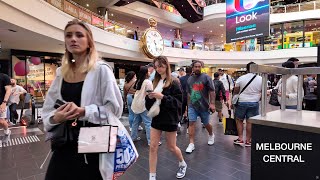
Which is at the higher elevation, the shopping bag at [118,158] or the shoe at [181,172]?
the shopping bag at [118,158]

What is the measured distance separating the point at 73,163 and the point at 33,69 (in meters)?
12.5

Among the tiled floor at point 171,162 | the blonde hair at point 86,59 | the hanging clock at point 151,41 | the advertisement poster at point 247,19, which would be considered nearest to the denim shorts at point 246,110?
the tiled floor at point 171,162

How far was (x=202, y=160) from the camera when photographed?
3.85m

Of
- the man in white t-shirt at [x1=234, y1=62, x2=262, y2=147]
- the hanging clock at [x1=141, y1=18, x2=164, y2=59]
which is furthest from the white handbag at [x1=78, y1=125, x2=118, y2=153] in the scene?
the hanging clock at [x1=141, y1=18, x2=164, y2=59]

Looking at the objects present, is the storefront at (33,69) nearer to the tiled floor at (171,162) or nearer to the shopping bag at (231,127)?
the tiled floor at (171,162)

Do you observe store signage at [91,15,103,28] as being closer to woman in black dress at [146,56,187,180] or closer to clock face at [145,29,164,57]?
clock face at [145,29,164,57]

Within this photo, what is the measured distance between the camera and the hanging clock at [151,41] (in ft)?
42.1

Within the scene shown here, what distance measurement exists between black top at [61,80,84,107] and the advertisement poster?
4781 mm

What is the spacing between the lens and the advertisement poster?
502 centimetres

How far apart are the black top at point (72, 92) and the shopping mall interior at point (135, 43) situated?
1.64 ft

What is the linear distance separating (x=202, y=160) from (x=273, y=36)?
20522 mm

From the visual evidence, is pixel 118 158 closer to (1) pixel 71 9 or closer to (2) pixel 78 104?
(2) pixel 78 104

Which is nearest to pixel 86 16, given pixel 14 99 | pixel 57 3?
pixel 57 3

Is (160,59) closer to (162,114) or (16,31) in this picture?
(162,114)
